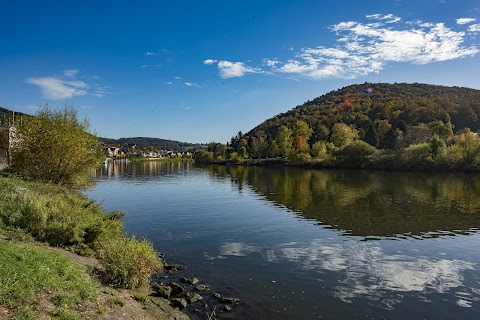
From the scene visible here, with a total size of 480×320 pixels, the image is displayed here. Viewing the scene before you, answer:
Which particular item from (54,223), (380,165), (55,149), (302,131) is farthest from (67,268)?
(302,131)

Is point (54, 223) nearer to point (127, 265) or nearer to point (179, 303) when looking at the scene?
point (127, 265)

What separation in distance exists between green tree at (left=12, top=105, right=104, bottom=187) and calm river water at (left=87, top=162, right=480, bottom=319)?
22.3ft

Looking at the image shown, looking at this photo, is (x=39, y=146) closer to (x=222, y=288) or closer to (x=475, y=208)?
(x=222, y=288)

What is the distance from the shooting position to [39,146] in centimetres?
3625

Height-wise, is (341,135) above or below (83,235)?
above

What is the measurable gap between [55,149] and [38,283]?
94.5 feet

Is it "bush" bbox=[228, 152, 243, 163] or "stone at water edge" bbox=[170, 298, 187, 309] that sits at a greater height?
"bush" bbox=[228, 152, 243, 163]

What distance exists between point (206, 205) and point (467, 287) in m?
30.3

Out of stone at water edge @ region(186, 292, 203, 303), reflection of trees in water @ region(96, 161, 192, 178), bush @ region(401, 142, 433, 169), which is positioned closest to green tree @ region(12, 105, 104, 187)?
stone at water edge @ region(186, 292, 203, 303)

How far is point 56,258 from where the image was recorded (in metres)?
13.4

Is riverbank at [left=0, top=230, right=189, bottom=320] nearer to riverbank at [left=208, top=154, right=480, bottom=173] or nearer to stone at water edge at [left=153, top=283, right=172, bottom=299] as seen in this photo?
stone at water edge at [left=153, top=283, right=172, bottom=299]

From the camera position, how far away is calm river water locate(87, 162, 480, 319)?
15336mm

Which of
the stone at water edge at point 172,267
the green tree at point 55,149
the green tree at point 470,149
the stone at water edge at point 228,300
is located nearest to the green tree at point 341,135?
the green tree at point 470,149

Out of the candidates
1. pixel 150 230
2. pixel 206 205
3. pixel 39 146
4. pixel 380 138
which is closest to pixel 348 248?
pixel 150 230
